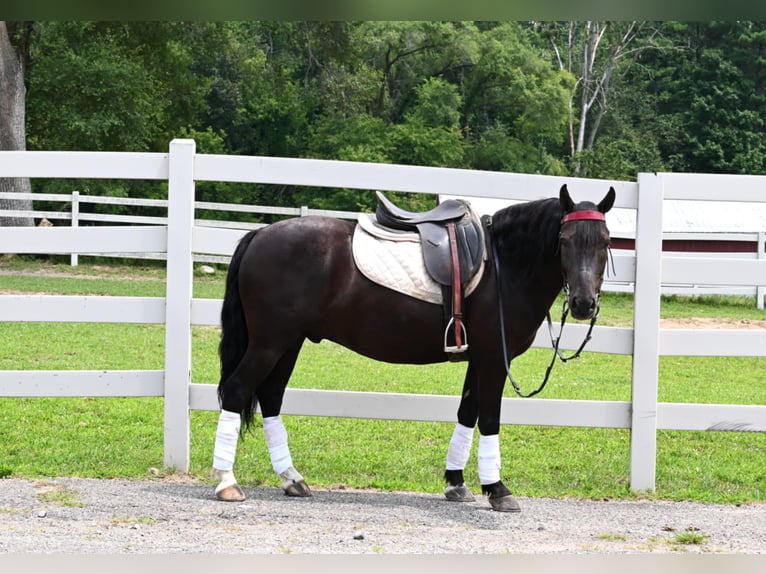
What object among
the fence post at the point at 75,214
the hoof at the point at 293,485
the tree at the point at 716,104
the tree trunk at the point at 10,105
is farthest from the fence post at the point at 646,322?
the tree at the point at 716,104

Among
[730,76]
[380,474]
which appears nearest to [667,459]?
[380,474]

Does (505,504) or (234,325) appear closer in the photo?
(505,504)

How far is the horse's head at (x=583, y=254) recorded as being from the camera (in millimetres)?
4562

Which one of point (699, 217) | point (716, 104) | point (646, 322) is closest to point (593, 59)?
point (716, 104)

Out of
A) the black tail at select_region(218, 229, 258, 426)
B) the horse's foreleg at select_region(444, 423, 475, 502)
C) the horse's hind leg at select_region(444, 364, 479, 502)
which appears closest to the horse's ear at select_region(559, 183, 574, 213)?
the horse's hind leg at select_region(444, 364, 479, 502)

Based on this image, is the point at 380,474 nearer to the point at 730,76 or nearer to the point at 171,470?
the point at 171,470

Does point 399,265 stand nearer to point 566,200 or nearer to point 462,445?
point 566,200

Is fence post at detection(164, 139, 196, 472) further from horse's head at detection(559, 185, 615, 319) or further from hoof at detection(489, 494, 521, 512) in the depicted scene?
horse's head at detection(559, 185, 615, 319)

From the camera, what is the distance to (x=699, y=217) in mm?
24484

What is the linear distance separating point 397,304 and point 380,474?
1369mm

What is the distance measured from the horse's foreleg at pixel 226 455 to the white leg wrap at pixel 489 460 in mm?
1250

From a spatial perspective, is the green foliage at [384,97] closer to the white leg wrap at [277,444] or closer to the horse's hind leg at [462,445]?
the white leg wrap at [277,444]

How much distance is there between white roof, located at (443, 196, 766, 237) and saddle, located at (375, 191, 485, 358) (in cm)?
1748

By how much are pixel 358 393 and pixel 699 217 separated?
2077cm
